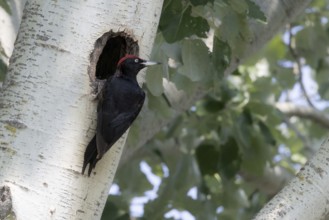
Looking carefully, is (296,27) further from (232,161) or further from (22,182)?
(22,182)

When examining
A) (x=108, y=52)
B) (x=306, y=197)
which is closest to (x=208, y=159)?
(x=108, y=52)

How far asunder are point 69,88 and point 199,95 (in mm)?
1465

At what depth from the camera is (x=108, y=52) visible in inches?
110

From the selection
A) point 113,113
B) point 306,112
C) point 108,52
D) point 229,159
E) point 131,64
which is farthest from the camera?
point 306,112

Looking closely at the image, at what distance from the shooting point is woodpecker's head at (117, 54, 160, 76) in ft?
8.50

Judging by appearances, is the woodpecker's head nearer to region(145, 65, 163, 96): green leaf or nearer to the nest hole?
the nest hole

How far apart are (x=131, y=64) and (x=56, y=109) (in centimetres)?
37

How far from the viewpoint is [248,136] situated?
4.20 metres

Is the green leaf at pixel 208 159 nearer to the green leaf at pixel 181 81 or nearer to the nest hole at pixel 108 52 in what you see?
the green leaf at pixel 181 81

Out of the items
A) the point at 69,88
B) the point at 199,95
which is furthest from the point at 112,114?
the point at 199,95

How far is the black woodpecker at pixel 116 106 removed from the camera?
2352 mm

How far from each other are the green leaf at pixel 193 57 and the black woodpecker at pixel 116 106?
46 cm

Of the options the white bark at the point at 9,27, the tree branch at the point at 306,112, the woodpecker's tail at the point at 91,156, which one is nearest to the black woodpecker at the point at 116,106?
the woodpecker's tail at the point at 91,156

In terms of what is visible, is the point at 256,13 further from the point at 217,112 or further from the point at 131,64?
the point at 217,112
